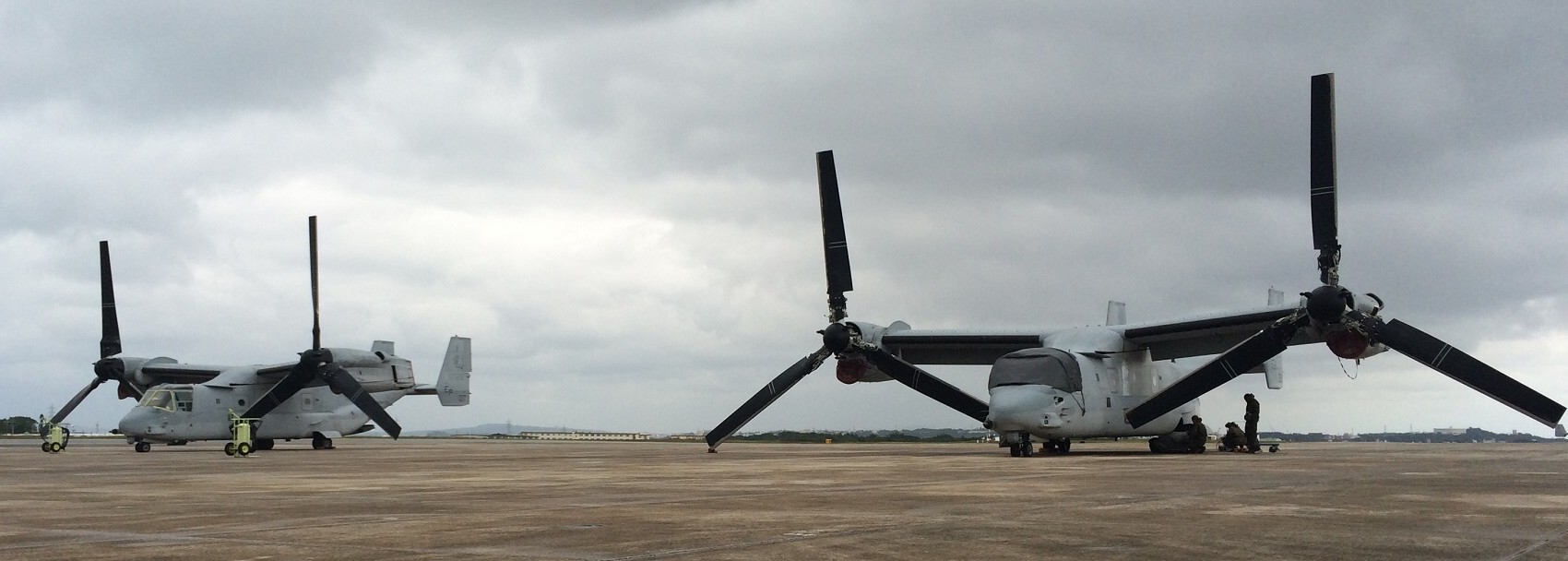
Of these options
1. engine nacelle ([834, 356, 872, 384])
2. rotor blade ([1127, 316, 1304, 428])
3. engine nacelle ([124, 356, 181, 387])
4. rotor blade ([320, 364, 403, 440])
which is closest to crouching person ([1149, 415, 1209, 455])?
rotor blade ([1127, 316, 1304, 428])

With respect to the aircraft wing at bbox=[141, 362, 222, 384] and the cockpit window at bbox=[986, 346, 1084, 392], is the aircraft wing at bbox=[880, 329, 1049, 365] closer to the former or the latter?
the cockpit window at bbox=[986, 346, 1084, 392]

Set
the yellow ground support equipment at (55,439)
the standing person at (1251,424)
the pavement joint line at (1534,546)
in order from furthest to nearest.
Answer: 1. the yellow ground support equipment at (55,439)
2. the standing person at (1251,424)
3. the pavement joint line at (1534,546)

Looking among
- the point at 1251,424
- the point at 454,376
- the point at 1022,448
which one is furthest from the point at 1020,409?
the point at 454,376

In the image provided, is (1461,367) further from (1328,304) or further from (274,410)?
(274,410)

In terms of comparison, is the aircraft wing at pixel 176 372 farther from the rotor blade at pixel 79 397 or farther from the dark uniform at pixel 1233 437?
the dark uniform at pixel 1233 437

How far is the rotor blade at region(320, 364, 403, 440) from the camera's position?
38.9 meters

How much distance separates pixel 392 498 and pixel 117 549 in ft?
17.2

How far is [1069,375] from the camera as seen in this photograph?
3028 centimetres

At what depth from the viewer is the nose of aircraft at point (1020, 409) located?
1134 inches

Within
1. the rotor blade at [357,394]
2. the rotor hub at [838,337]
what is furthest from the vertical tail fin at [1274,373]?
the rotor blade at [357,394]

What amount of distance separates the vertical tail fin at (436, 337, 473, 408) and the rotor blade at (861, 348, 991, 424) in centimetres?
2762

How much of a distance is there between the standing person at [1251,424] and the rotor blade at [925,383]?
8.67 m

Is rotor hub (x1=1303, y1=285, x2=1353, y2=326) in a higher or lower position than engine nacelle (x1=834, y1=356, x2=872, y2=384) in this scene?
higher

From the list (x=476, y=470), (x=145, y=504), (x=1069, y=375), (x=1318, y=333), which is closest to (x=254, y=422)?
(x=476, y=470)
